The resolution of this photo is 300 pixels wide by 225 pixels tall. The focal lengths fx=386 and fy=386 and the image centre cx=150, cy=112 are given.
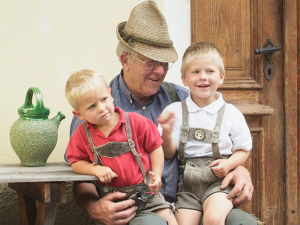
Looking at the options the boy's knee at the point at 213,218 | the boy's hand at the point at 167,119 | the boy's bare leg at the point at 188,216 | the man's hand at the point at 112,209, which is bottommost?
the boy's bare leg at the point at 188,216

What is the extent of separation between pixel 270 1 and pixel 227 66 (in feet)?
2.18

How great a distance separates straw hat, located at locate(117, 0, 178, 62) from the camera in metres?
2.48

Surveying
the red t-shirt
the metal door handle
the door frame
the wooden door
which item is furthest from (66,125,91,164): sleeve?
the door frame

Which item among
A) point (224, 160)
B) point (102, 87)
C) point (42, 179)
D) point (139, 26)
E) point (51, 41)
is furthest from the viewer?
point (51, 41)

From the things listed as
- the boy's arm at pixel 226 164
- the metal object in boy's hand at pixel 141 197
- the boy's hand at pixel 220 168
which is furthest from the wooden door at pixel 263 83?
the metal object in boy's hand at pixel 141 197

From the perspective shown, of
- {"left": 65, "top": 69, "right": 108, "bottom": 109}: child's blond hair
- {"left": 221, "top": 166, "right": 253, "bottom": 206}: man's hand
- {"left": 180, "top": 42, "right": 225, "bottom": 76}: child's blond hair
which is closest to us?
{"left": 65, "top": 69, "right": 108, "bottom": 109}: child's blond hair

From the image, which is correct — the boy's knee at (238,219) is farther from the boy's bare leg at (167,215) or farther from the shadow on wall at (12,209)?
the shadow on wall at (12,209)

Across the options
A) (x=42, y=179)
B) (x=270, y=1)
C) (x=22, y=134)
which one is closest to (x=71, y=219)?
(x=22, y=134)

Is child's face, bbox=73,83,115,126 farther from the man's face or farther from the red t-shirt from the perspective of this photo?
the man's face

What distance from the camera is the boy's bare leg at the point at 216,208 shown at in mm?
1986

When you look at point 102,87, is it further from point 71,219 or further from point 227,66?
point 227,66

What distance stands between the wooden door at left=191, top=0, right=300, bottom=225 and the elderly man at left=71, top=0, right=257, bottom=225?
0.76 metres

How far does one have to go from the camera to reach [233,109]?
2322mm

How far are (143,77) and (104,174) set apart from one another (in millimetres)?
854
